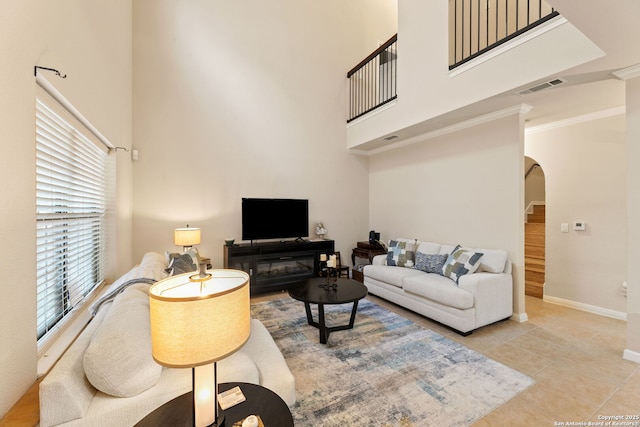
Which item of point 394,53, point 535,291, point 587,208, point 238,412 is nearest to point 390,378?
point 238,412

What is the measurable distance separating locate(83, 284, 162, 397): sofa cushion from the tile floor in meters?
1.97

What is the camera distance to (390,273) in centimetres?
390

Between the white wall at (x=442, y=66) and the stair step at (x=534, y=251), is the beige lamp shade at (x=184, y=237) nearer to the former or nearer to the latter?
the white wall at (x=442, y=66)

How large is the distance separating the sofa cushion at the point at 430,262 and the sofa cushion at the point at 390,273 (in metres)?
0.08

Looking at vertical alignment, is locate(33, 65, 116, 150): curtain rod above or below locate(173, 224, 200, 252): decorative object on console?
above

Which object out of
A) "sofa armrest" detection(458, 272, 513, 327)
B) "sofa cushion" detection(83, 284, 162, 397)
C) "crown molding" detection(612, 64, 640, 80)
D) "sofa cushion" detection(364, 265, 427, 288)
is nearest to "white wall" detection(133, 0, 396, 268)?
"sofa cushion" detection(364, 265, 427, 288)

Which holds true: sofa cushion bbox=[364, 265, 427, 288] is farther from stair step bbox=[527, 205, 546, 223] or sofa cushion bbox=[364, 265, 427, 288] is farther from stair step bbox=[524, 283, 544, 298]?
stair step bbox=[527, 205, 546, 223]

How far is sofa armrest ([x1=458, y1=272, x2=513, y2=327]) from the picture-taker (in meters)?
3.02

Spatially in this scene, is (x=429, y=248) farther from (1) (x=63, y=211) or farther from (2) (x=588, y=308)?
(1) (x=63, y=211)

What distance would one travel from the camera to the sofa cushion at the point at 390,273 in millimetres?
3754

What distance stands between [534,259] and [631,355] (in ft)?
7.88

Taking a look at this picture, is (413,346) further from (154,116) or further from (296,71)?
(296,71)

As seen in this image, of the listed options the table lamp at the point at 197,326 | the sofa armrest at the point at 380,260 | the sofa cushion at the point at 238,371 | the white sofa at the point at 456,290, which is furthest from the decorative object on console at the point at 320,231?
the table lamp at the point at 197,326

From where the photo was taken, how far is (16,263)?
113 cm
